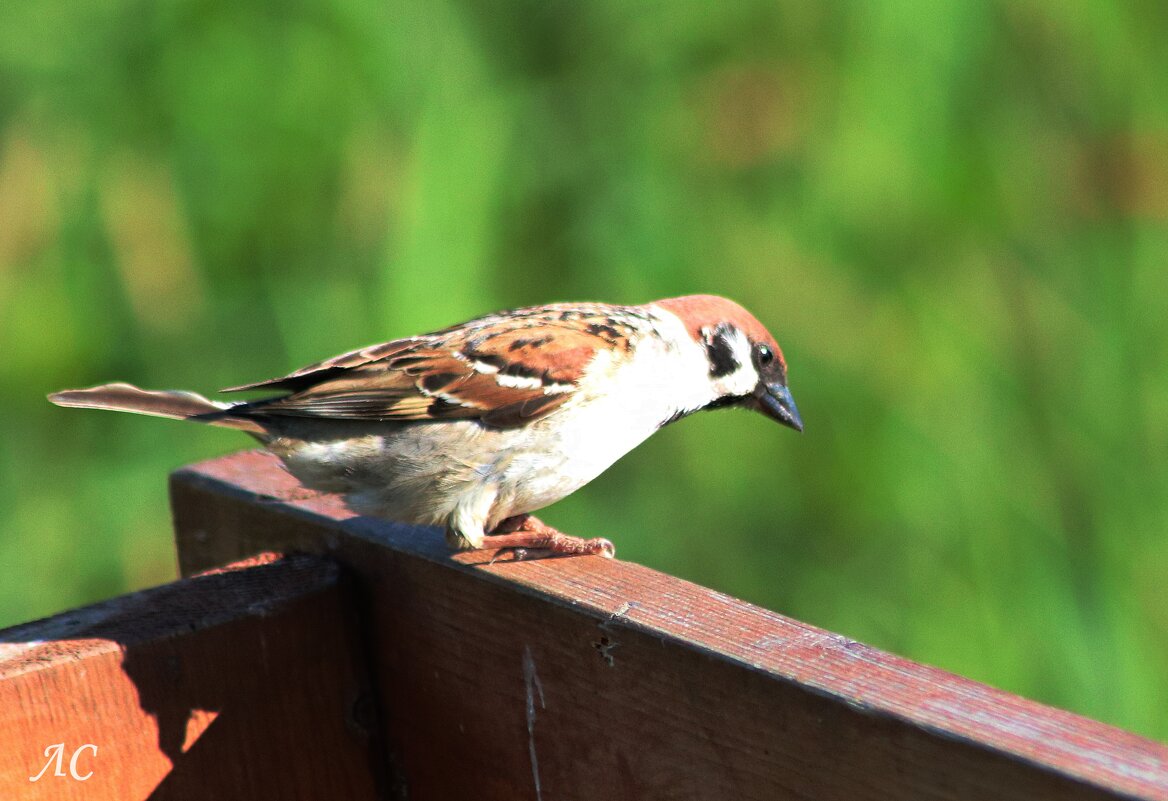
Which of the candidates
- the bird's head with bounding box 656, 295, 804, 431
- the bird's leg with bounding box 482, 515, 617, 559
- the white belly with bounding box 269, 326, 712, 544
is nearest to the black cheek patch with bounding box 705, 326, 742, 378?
the bird's head with bounding box 656, 295, 804, 431

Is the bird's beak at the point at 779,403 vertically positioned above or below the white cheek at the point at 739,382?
below

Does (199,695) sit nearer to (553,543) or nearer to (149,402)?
(553,543)

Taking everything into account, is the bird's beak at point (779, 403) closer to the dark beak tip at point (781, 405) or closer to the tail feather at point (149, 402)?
the dark beak tip at point (781, 405)

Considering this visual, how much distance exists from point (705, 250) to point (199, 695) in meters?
1.56

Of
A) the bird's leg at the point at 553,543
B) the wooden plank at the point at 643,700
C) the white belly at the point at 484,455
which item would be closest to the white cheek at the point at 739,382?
the white belly at the point at 484,455

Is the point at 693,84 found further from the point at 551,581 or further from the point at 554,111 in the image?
the point at 551,581

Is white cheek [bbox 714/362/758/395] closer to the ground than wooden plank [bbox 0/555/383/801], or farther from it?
farther from it

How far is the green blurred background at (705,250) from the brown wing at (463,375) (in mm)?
430

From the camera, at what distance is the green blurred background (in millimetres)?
2809

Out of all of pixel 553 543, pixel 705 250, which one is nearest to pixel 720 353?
pixel 705 250

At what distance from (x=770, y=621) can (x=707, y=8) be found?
5.64ft

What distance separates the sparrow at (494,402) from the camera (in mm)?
2332

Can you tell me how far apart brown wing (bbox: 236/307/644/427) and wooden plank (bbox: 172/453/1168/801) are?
283mm

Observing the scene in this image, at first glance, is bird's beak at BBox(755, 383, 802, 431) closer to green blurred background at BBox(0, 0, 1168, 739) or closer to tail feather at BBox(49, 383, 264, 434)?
green blurred background at BBox(0, 0, 1168, 739)
